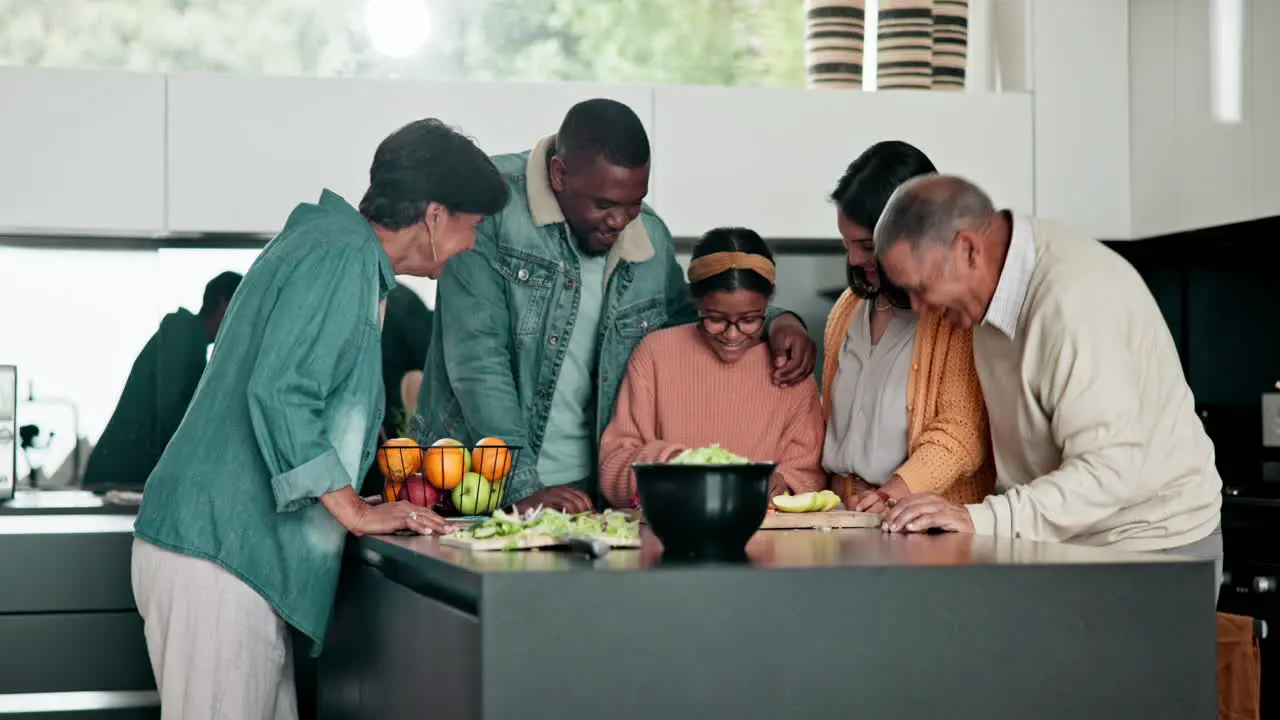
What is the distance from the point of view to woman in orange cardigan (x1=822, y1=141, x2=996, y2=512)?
2.17m

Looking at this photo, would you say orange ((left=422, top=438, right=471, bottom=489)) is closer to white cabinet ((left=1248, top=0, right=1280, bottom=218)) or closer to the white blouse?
the white blouse

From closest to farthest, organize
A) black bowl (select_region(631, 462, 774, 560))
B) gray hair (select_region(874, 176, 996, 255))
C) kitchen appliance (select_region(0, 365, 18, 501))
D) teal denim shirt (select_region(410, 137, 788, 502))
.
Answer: black bowl (select_region(631, 462, 774, 560)) < gray hair (select_region(874, 176, 996, 255)) < teal denim shirt (select_region(410, 137, 788, 502)) < kitchen appliance (select_region(0, 365, 18, 501))

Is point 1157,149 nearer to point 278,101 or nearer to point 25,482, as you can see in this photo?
point 278,101

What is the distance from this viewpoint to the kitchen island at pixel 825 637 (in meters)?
1.30

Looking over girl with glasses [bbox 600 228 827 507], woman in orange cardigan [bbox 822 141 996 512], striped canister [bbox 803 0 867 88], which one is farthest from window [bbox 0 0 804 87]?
woman in orange cardigan [bbox 822 141 996 512]

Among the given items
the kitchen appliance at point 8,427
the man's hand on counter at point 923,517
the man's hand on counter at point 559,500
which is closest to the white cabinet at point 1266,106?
the man's hand on counter at point 923,517

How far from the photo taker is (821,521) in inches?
77.2

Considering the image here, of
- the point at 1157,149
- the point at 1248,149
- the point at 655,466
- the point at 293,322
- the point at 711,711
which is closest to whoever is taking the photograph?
the point at 711,711

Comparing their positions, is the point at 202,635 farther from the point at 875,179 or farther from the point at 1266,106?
the point at 1266,106

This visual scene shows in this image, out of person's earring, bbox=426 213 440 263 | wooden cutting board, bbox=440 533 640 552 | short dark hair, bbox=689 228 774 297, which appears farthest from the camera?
short dark hair, bbox=689 228 774 297

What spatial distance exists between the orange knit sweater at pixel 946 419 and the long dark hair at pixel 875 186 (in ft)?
0.27

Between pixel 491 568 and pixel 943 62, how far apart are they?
2.39m

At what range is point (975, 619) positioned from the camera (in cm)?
139

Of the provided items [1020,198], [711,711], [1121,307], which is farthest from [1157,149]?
[711,711]
